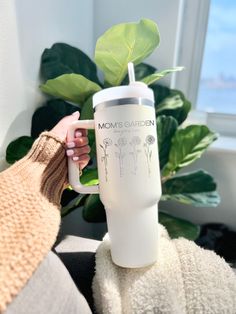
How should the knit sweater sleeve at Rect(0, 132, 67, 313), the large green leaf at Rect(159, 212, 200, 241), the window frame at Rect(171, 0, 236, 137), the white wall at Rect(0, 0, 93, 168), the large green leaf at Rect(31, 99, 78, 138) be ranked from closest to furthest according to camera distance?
1. the knit sweater sleeve at Rect(0, 132, 67, 313)
2. the white wall at Rect(0, 0, 93, 168)
3. the large green leaf at Rect(31, 99, 78, 138)
4. the large green leaf at Rect(159, 212, 200, 241)
5. the window frame at Rect(171, 0, 236, 137)

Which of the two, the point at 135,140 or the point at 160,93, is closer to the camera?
the point at 135,140

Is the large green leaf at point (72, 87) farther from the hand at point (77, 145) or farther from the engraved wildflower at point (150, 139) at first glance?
the engraved wildflower at point (150, 139)

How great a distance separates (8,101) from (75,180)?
247 millimetres

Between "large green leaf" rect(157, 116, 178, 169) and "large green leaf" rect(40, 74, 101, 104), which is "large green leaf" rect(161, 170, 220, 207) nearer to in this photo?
"large green leaf" rect(157, 116, 178, 169)

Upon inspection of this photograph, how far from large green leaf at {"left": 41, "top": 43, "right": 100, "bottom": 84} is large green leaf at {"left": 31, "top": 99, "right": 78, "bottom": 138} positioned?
0.07 meters

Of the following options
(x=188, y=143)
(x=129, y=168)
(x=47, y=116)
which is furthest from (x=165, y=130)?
(x=129, y=168)

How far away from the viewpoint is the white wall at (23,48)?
580 mm

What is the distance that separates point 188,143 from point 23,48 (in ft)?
1.65

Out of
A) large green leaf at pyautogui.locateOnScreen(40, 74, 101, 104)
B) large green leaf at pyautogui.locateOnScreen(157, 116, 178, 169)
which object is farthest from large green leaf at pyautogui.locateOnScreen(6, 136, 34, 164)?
large green leaf at pyautogui.locateOnScreen(157, 116, 178, 169)

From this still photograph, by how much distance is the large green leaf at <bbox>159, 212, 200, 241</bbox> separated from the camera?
0.81 meters

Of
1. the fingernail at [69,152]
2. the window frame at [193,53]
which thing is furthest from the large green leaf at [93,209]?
the window frame at [193,53]

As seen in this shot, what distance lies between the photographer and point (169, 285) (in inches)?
17.6

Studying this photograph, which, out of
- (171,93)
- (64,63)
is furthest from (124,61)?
(171,93)

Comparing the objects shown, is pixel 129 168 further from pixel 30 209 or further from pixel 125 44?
pixel 125 44
